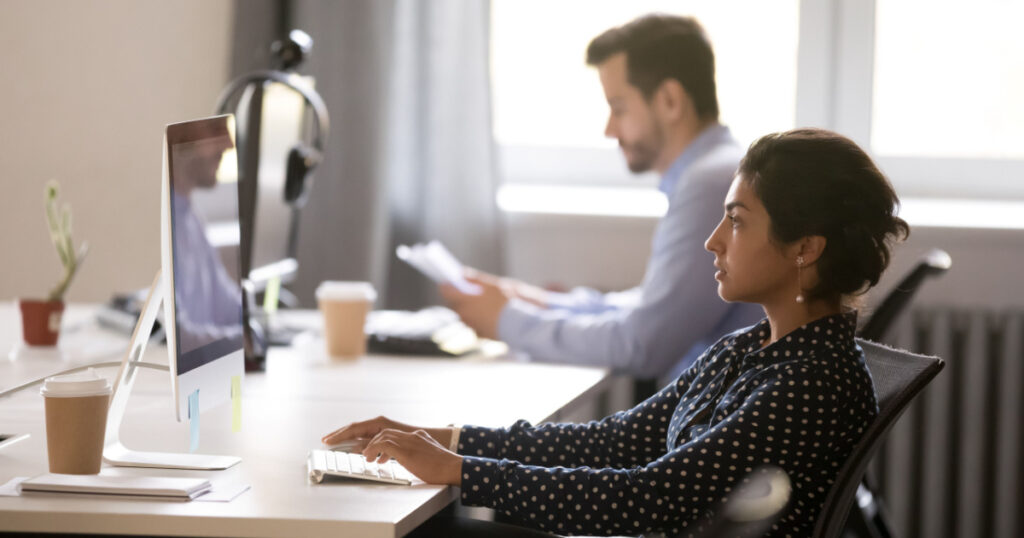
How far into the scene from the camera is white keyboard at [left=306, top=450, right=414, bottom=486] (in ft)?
4.07

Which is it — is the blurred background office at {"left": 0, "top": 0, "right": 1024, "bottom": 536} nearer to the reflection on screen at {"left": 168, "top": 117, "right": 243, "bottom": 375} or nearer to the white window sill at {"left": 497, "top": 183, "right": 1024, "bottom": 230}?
the white window sill at {"left": 497, "top": 183, "right": 1024, "bottom": 230}

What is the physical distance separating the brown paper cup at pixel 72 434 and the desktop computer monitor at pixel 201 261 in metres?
0.10

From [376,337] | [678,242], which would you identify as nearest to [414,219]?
[376,337]

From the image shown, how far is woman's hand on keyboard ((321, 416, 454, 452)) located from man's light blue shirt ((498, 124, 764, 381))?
0.66 meters

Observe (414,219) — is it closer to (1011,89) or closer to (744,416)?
(1011,89)

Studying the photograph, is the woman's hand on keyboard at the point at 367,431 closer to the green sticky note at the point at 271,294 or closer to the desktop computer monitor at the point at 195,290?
the desktop computer monitor at the point at 195,290

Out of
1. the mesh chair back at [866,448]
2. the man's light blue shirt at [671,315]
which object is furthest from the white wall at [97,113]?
the mesh chair back at [866,448]

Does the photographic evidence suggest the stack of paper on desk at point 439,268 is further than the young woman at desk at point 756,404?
Yes

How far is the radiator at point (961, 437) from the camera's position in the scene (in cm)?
280

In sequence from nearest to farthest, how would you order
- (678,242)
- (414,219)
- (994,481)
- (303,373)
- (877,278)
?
(877,278)
(303,373)
(678,242)
(994,481)
(414,219)

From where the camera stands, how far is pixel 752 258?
4.56 feet

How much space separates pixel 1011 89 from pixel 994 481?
1.10 m

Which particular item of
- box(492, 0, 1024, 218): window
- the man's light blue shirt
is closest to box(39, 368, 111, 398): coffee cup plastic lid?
the man's light blue shirt

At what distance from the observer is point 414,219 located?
3.09 metres
